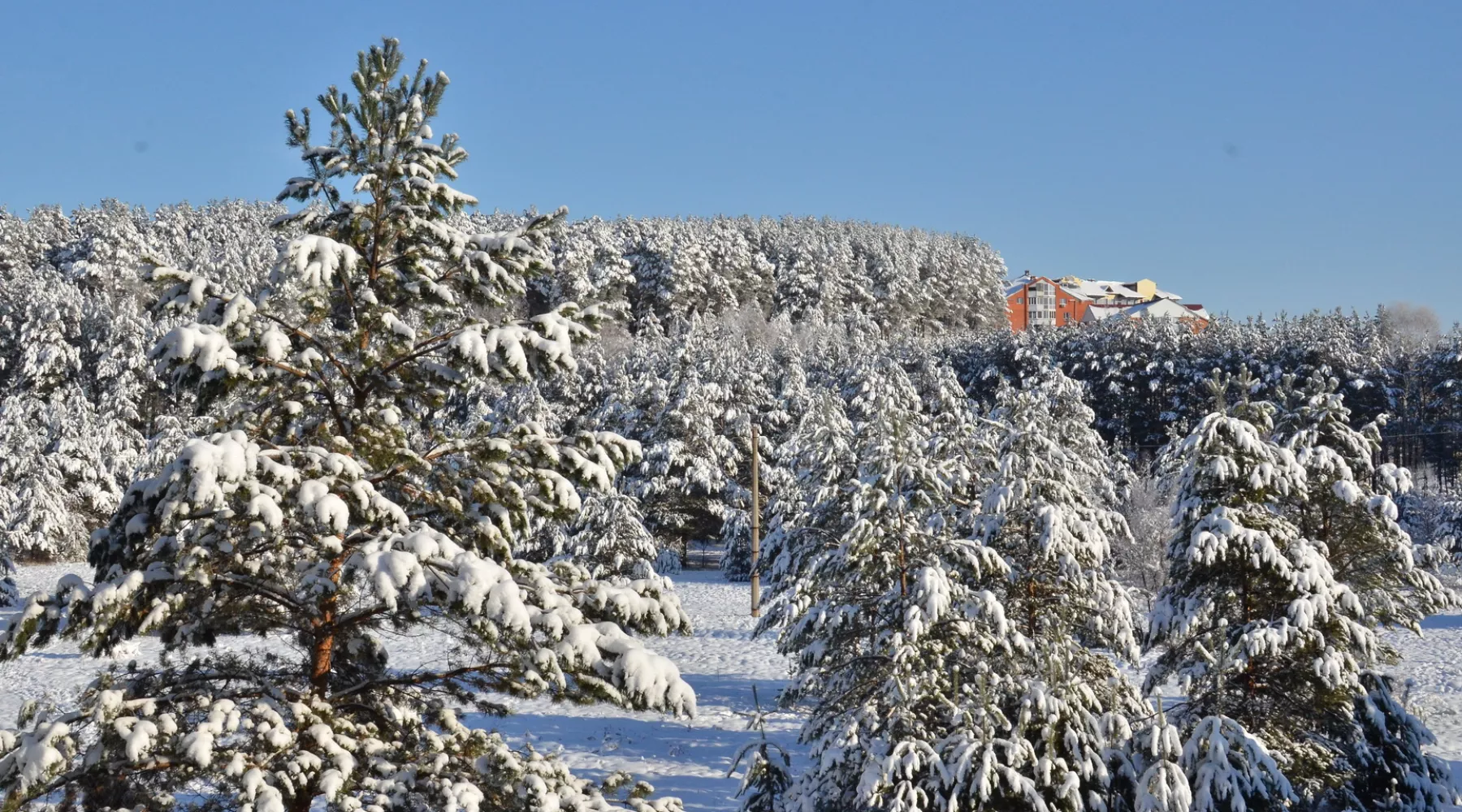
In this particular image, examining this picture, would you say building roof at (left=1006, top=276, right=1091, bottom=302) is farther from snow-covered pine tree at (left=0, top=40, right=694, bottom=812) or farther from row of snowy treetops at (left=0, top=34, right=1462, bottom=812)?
snow-covered pine tree at (left=0, top=40, right=694, bottom=812)

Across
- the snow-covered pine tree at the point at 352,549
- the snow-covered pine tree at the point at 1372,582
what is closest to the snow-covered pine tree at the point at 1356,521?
the snow-covered pine tree at the point at 1372,582

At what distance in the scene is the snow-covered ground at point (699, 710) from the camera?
17844mm

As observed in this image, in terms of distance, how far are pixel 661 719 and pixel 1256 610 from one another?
11718 mm

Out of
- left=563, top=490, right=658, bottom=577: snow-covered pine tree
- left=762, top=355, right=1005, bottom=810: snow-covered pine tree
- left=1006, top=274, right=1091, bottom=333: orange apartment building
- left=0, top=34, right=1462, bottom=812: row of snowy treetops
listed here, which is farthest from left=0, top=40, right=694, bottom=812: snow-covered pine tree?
left=1006, top=274, right=1091, bottom=333: orange apartment building

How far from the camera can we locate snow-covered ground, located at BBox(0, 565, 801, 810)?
17.6 metres

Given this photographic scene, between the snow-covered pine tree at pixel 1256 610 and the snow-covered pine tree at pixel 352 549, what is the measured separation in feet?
27.2

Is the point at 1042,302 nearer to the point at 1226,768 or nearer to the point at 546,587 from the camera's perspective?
the point at 1226,768

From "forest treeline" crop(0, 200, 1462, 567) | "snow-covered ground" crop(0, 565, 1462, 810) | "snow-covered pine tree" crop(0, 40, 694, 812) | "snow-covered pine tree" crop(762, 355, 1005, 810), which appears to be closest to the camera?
"snow-covered pine tree" crop(0, 40, 694, 812)

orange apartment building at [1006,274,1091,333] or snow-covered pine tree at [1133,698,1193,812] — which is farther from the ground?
orange apartment building at [1006,274,1091,333]

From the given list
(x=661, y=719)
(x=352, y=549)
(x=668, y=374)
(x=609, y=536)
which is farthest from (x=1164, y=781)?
(x=668, y=374)

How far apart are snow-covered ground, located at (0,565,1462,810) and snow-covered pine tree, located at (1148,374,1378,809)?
7.58 m

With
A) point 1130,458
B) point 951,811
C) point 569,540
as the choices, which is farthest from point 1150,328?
point 951,811

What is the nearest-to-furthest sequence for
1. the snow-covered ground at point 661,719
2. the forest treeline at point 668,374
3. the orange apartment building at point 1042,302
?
1. the snow-covered ground at point 661,719
2. the forest treeline at point 668,374
3. the orange apartment building at point 1042,302

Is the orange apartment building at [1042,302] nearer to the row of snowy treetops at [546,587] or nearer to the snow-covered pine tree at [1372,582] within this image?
the row of snowy treetops at [546,587]
